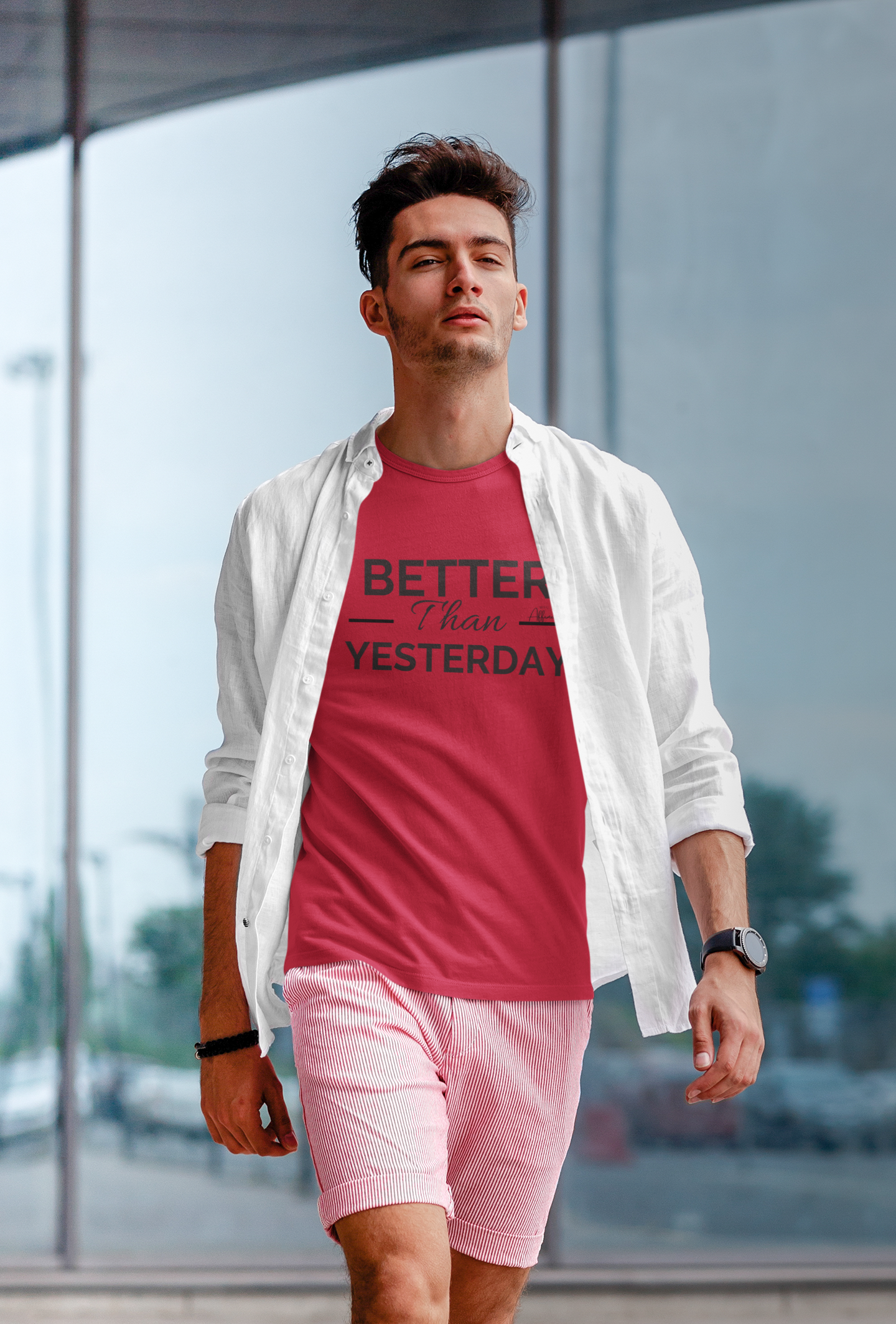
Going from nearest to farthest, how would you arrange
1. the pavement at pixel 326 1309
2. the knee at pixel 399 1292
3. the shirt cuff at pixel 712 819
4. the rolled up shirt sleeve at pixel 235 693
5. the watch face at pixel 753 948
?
the knee at pixel 399 1292, the watch face at pixel 753 948, the shirt cuff at pixel 712 819, the rolled up shirt sleeve at pixel 235 693, the pavement at pixel 326 1309

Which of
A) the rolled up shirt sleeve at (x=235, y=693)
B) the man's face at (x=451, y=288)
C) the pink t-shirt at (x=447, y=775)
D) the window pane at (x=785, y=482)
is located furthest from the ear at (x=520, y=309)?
the window pane at (x=785, y=482)

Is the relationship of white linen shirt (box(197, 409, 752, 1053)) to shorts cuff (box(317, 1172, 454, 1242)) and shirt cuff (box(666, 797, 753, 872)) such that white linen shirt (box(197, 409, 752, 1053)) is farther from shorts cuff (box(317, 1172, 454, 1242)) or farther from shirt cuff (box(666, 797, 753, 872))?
shorts cuff (box(317, 1172, 454, 1242))

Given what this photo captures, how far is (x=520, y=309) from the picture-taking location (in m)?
1.81

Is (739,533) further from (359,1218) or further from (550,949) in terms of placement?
(359,1218)

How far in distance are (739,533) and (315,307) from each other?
4.45 feet

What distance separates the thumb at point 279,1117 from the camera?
157cm

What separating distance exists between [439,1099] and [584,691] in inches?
20.5

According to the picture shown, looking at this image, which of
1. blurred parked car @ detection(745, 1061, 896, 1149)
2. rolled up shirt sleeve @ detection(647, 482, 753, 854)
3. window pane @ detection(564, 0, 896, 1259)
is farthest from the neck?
blurred parked car @ detection(745, 1061, 896, 1149)

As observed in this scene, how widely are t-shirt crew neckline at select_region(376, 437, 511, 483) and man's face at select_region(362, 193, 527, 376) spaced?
0.12 metres

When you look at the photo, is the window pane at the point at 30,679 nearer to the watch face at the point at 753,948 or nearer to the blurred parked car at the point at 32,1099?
the blurred parked car at the point at 32,1099

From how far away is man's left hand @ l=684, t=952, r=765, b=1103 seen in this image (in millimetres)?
1385

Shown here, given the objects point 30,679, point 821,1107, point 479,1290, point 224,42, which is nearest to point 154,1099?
point 30,679

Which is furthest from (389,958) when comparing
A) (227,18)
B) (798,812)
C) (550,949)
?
(227,18)

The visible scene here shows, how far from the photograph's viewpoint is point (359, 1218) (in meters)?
1.40
